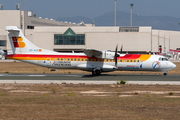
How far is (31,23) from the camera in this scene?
11838 cm

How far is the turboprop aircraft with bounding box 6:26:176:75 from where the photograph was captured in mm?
36250

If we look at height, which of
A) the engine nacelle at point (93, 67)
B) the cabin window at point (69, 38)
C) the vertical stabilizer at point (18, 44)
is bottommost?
the engine nacelle at point (93, 67)

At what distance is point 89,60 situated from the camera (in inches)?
1465

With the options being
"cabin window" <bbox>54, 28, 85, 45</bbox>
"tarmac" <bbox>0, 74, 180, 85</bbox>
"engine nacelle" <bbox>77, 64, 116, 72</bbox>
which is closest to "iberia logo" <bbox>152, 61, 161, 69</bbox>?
"tarmac" <bbox>0, 74, 180, 85</bbox>

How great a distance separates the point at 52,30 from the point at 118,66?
64.2 m

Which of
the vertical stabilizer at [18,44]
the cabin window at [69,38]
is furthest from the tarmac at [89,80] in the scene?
the cabin window at [69,38]

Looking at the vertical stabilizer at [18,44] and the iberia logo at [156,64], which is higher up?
the vertical stabilizer at [18,44]

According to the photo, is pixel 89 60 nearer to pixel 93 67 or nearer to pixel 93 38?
pixel 93 67

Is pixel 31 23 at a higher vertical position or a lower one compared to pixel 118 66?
higher

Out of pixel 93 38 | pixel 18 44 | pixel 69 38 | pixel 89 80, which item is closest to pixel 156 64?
pixel 89 80

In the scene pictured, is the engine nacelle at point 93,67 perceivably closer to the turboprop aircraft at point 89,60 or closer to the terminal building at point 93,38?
the turboprop aircraft at point 89,60

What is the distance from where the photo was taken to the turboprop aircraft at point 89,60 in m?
36.2

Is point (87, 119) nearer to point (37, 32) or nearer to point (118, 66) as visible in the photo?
point (118, 66)

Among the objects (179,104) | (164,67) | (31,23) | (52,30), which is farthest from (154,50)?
(179,104)
